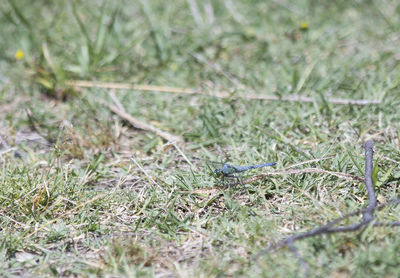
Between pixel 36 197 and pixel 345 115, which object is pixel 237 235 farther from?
pixel 345 115

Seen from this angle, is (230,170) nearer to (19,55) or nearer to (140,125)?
(140,125)

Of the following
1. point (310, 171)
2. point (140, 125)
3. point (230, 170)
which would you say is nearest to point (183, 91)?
point (140, 125)

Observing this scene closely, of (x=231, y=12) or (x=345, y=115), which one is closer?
(x=345, y=115)

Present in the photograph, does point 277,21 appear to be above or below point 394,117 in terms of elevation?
above

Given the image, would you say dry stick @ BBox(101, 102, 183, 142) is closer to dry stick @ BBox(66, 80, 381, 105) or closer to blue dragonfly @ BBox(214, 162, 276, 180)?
dry stick @ BBox(66, 80, 381, 105)

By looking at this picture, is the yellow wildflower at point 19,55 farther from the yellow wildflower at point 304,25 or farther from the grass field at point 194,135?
the yellow wildflower at point 304,25

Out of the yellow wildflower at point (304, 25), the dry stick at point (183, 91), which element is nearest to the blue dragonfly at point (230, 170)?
Result: the dry stick at point (183, 91)

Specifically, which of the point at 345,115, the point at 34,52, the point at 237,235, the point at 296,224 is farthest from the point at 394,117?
the point at 34,52

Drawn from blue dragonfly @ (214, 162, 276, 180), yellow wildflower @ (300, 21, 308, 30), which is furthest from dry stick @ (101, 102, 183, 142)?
yellow wildflower @ (300, 21, 308, 30)
